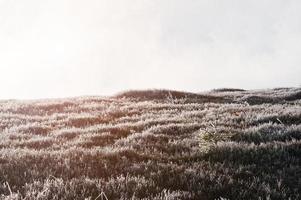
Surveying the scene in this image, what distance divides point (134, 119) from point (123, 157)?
292 inches

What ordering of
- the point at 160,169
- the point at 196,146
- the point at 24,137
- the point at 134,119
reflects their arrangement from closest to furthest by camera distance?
1. the point at 160,169
2. the point at 196,146
3. the point at 24,137
4. the point at 134,119

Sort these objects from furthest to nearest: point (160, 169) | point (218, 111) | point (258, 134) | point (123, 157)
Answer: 1. point (218, 111)
2. point (258, 134)
3. point (123, 157)
4. point (160, 169)

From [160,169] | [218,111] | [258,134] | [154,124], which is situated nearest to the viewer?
[160,169]

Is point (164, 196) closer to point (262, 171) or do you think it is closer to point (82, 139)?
point (262, 171)

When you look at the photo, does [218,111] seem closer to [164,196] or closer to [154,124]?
[154,124]

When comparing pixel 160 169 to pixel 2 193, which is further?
pixel 160 169

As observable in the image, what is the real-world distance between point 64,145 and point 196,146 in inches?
120

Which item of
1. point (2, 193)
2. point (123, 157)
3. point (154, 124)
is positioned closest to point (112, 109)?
point (154, 124)

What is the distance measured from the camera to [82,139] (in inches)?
496

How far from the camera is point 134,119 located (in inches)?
683

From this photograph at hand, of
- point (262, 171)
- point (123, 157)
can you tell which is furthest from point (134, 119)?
point (262, 171)

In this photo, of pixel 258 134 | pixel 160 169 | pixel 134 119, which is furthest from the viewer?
pixel 134 119

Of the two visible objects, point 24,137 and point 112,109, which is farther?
point 112,109

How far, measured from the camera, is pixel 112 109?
20719 millimetres
